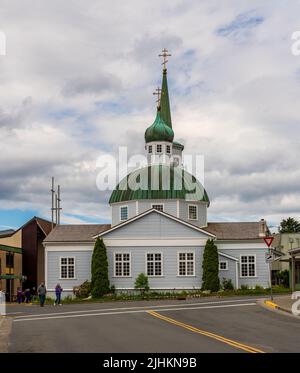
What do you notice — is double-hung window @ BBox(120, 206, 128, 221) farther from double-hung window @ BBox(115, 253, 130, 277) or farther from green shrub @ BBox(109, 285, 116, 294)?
green shrub @ BBox(109, 285, 116, 294)

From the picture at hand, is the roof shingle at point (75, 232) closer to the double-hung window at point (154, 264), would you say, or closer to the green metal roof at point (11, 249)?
the green metal roof at point (11, 249)

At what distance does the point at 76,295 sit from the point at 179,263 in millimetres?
7421

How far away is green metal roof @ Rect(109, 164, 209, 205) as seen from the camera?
5047cm

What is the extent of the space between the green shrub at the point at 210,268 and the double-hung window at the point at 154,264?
312 cm

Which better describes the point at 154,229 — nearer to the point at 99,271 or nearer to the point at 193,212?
the point at 99,271

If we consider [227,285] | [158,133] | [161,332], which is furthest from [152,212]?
[161,332]

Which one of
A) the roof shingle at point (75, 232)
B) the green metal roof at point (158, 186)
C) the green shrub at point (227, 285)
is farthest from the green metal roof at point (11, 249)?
the green shrub at point (227, 285)

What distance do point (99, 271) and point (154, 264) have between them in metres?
3.99

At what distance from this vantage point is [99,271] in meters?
45.1

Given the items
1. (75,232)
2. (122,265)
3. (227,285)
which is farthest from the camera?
(75,232)

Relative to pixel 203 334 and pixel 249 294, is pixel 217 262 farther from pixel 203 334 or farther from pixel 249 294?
pixel 203 334

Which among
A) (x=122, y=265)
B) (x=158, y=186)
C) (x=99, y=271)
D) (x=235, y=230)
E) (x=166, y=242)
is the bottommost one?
(x=99, y=271)

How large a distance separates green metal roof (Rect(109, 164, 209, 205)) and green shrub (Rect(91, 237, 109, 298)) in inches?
238
